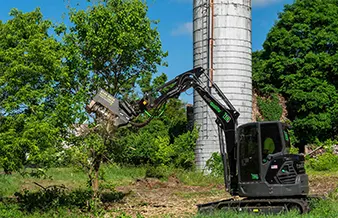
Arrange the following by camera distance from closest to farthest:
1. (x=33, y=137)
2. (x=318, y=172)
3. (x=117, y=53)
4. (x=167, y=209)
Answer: (x=33, y=137) < (x=167, y=209) < (x=117, y=53) < (x=318, y=172)

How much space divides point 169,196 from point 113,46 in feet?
18.4

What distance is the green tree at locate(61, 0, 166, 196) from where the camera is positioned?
18297 millimetres

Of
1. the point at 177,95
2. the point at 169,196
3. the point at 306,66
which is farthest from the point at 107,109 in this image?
the point at 306,66

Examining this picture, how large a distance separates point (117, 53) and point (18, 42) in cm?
333

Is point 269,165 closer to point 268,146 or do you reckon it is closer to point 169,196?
point 268,146

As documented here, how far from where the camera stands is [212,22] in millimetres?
26469

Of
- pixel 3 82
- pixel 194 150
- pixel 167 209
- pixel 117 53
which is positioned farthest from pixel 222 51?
pixel 3 82

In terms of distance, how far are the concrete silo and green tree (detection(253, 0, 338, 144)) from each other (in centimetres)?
731

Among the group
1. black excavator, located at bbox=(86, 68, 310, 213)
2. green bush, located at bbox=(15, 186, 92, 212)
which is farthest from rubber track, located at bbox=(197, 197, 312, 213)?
green bush, located at bbox=(15, 186, 92, 212)

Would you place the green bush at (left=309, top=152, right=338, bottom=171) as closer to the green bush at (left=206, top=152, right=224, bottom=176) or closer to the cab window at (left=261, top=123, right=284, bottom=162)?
the green bush at (left=206, top=152, right=224, bottom=176)

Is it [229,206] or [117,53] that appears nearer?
[229,206]

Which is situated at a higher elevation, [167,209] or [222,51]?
[222,51]

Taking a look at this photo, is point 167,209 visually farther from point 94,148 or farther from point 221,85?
point 221,85

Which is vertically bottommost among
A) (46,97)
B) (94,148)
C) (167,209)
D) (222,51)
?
(167,209)
